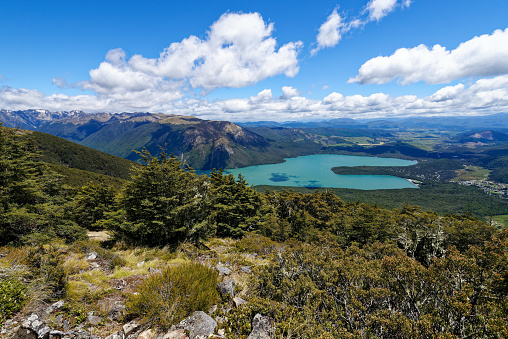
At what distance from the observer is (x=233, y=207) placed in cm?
2902

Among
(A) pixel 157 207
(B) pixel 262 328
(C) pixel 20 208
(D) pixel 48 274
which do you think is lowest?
(A) pixel 157 207

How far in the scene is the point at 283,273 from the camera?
8.48 m

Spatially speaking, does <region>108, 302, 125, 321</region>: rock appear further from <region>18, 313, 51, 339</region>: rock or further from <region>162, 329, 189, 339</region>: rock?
<region>162, 329, 189, 339</region>: rock

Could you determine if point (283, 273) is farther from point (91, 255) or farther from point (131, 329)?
point (91, 255)

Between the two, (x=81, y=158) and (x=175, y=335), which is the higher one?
(x=175, y=335)

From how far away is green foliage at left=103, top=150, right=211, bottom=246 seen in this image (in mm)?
15445

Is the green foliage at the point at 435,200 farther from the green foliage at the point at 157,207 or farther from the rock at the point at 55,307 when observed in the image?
the rock at the point at 55,307

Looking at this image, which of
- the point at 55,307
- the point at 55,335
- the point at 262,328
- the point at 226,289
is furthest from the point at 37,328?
the point at 262,328

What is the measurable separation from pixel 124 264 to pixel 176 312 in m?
7.23

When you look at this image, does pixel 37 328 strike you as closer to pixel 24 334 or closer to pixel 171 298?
pixel 24 334

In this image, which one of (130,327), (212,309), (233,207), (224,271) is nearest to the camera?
(130,327)

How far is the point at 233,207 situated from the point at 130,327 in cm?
2365

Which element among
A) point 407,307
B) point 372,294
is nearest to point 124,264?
point 372,294

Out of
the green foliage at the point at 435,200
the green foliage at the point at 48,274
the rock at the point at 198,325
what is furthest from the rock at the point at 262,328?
the green foliage at the point at 435,200
